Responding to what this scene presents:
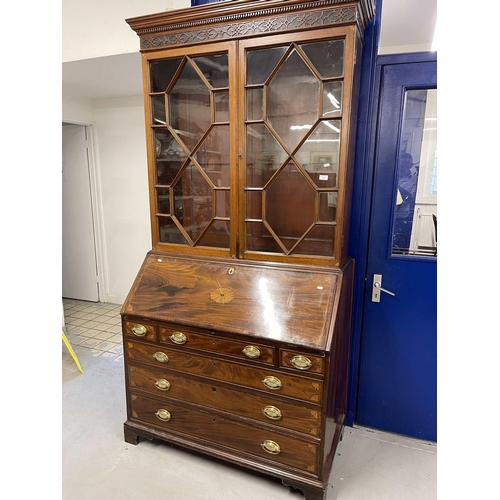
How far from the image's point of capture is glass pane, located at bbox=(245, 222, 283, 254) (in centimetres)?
166

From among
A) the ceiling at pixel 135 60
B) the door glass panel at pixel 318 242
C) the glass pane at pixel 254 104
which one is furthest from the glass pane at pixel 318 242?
the ceiling at pixel 135 60

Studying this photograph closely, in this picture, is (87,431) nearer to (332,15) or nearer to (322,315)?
(322,315)

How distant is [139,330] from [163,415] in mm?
477

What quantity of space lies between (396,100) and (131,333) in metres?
1.79

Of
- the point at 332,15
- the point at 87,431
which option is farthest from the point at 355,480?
the point at 332,15

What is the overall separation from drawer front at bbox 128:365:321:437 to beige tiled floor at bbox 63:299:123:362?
112 centimetres

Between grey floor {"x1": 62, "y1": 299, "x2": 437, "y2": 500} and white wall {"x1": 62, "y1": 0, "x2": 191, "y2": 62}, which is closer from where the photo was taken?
grey floor {"x1": 62, "y1": 299, "x2": 437, "y2": 500}

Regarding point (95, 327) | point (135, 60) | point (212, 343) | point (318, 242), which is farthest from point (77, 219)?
point (318, 242)

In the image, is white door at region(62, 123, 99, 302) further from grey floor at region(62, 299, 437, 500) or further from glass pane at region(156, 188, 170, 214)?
glass pane at region(156, 188, 170, 214)

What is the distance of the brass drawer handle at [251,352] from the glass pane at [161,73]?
1.33 m

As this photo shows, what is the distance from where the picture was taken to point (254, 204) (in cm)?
165

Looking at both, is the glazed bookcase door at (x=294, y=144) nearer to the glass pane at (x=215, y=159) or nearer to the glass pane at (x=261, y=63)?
the glass pane at (x=261, y=63)

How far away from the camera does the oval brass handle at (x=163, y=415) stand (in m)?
1.75

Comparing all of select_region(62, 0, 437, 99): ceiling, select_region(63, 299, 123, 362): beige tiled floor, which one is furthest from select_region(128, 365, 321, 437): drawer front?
select_region(62, 0, 437, 99): ceiling
